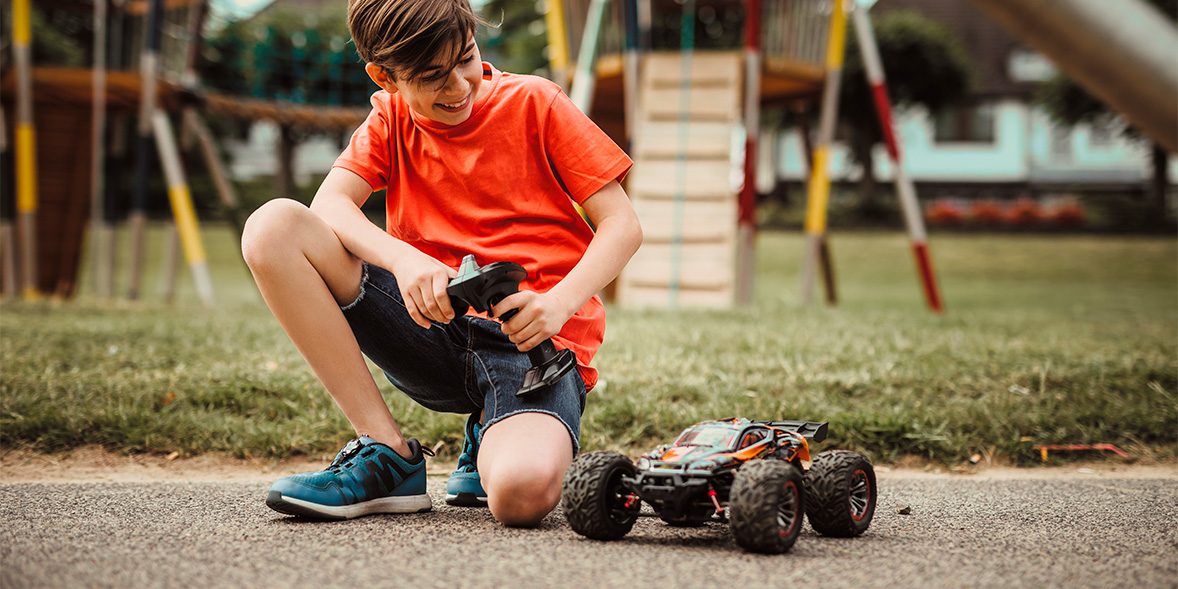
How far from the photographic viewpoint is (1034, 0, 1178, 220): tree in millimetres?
20344

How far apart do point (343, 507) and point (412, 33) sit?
100cm

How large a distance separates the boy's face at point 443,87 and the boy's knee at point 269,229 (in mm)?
335

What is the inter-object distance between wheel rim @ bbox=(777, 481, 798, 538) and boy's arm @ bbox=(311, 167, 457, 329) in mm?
739

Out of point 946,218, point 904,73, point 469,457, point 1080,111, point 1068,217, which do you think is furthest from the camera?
point 904,73

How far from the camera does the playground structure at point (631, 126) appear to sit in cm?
730

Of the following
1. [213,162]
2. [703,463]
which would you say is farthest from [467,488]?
[213,162]

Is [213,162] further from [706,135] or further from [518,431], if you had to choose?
[518,431]

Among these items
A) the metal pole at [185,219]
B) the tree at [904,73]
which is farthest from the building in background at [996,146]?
the metal pole at [185,219]

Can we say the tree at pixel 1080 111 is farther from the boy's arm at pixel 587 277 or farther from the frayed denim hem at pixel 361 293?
the frayed denim hem at pixel 361 293

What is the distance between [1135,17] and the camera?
446 centimetres

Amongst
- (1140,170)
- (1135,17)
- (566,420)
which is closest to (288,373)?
(566,420)

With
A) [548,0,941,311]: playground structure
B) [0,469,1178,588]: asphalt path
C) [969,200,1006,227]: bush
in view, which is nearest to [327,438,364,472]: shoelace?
[0,469,1178,588]: asphalt path

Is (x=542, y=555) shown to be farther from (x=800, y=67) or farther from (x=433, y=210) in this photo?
(x=800, y=67)

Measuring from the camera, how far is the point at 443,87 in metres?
2.04
